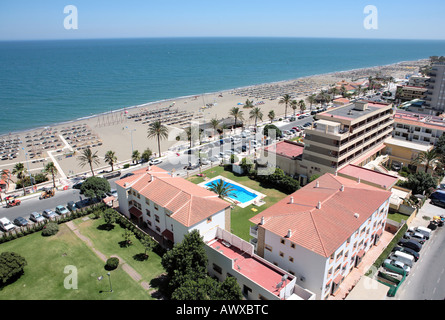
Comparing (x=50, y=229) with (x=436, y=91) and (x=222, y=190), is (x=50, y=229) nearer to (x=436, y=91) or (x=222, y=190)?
(x=222, y=190)

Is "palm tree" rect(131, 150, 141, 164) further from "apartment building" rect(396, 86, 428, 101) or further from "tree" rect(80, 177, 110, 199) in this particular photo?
"apartment building" rect(396, 86, 428, 101)

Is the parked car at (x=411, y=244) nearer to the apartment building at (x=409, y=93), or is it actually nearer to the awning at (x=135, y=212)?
the awning at (x=135, y=212)

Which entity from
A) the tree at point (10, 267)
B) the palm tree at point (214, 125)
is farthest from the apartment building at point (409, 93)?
the tree at point (10, 267)

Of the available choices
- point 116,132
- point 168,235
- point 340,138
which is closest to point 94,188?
point 168,235
